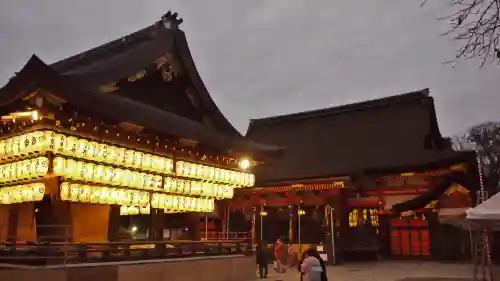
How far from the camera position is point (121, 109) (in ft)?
44.9

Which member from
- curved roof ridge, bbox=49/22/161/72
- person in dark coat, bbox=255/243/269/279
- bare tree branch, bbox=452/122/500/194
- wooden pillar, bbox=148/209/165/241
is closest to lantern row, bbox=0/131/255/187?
wooden pillar, bbox=148/209/165/241

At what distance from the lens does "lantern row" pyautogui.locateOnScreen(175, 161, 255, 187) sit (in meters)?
16.9

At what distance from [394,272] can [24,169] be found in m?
16.3

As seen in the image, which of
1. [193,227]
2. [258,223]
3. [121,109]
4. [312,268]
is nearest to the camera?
[312,268]

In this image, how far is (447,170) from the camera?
24.3m

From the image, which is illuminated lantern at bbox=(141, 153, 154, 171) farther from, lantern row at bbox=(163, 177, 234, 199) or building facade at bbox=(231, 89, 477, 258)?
building facade at bbox=(231, 89, 477, 258)

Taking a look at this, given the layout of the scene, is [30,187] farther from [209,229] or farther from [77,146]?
[209,229]

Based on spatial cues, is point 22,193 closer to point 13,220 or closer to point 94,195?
point 94,195

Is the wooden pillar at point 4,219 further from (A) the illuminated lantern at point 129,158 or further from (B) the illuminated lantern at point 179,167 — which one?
(B) the illuminated lantern at point 179,167

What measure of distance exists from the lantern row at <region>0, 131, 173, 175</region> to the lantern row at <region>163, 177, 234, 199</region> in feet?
3.93

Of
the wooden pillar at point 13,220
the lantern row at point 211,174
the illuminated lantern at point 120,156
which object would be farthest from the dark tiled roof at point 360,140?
the wooden pillar at point 13,220

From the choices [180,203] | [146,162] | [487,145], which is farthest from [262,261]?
[487,145]

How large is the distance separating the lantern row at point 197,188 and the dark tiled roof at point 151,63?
255 cm

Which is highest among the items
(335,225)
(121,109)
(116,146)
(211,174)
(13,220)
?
(121,109)
